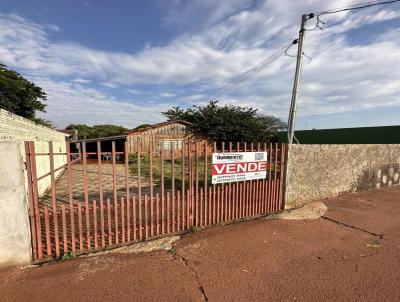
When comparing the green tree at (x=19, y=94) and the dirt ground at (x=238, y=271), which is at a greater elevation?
the green tree at (x=19, y=94)

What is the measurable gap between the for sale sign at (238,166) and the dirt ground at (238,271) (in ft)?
3.52

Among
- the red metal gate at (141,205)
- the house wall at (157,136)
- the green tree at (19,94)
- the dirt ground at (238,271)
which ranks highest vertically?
the green tree at (19,94)

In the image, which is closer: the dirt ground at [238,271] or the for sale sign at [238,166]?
the dirt ground at [238,271]

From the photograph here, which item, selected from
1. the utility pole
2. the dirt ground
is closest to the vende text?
the dirt ground

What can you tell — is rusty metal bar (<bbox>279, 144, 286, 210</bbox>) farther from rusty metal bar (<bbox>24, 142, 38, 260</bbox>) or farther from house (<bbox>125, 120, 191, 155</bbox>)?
house (<bbox>125, 120, 191, 155</bbox>)

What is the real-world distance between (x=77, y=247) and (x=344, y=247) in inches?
173

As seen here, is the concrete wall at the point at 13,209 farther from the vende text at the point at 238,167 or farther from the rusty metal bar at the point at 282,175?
the rusty metal bar at the point at 282,175

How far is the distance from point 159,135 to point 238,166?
55.2 ft

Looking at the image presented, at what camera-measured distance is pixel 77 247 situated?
3.93 metres

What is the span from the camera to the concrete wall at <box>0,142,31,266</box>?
3.21 meters

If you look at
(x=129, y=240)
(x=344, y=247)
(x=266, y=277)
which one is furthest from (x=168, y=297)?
(x=344, y=247)

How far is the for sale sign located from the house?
1489 centimetres

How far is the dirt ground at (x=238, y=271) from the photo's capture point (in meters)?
2.84

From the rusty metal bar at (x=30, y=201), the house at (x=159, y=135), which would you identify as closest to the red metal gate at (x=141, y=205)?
the rusty metal bar at (x=30, y=201)
